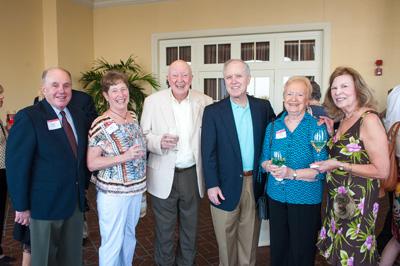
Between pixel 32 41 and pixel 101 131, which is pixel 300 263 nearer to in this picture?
pixel 101 131

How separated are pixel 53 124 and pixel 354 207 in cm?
197

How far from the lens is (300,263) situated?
2293 millimetres

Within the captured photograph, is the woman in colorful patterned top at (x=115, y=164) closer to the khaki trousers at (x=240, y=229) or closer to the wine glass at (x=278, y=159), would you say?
the khaki trousers at (x=240, y=229)

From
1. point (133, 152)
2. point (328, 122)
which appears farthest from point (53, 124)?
point (328, 122)

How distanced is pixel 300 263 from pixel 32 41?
746 centimetres

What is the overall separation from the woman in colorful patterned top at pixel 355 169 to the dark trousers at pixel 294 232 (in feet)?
0.47

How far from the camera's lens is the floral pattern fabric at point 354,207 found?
2064mm

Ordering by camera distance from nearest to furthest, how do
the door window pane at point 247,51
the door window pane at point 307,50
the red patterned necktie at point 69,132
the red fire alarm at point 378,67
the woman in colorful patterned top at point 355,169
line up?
the woman in colorful patterned top at point 355,169, the red patterned necktie at point 69,132, the red fire alarm at point 378,67, the door window pane at point 307,50, the door window pane at point 247,51

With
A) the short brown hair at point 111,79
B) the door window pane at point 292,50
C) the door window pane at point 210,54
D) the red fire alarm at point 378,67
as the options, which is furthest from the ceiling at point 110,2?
the short brown hair at point 111,79

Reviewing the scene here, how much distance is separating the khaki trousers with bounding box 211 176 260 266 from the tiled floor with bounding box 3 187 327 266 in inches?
30.7

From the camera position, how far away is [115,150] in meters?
2.31

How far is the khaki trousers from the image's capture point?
101 inches

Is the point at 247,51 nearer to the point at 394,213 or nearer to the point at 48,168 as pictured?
the point at 394,213

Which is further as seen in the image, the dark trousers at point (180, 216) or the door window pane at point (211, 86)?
the door window pane at point (211, 86)
